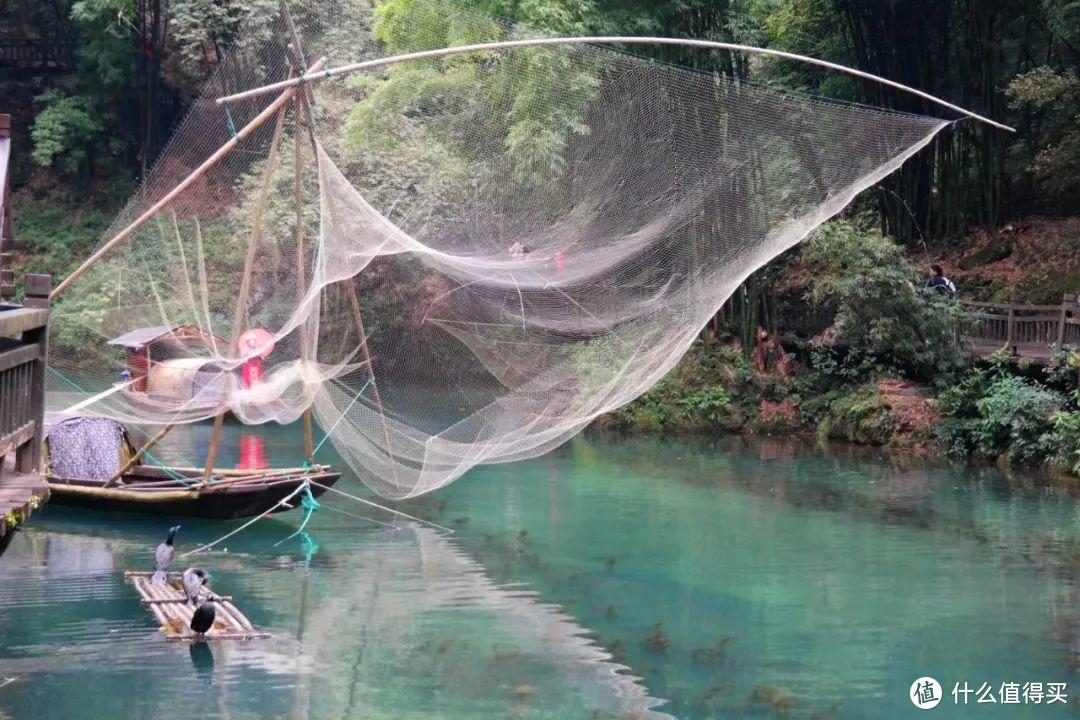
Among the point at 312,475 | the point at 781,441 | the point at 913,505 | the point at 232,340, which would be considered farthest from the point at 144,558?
the point at 781,441

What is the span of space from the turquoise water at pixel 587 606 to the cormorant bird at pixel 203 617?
0.18 metres

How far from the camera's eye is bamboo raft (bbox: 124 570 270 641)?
7.93m

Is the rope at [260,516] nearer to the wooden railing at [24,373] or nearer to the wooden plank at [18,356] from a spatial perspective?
the wooden railing at [24,373]

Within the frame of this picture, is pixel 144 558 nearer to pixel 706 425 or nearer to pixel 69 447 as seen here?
pixel 69 447

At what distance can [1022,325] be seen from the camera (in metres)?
15.1

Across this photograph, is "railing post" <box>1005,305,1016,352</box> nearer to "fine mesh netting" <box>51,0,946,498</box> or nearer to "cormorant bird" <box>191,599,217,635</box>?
"fine mesh netting" <box>51,0,946,498</box>

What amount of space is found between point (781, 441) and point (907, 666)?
8.86 metres

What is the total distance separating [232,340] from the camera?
30.5 feet

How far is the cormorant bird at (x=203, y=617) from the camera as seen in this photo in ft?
25.4

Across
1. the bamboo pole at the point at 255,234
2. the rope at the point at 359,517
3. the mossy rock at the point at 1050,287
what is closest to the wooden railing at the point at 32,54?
the rope at the point at 359,517

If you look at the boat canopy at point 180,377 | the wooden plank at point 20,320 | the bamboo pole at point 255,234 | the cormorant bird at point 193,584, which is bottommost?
the cormorant bird at point 193,584

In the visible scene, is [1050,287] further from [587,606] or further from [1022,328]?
[587,606]

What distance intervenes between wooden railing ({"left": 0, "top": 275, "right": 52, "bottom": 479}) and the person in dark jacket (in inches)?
486

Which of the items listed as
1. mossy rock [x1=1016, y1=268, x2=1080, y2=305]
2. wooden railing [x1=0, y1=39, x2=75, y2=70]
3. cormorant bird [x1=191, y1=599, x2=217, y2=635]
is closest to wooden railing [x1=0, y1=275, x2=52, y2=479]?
cormorant bird [x1=191, y1=599, x2=217, y2=635]
